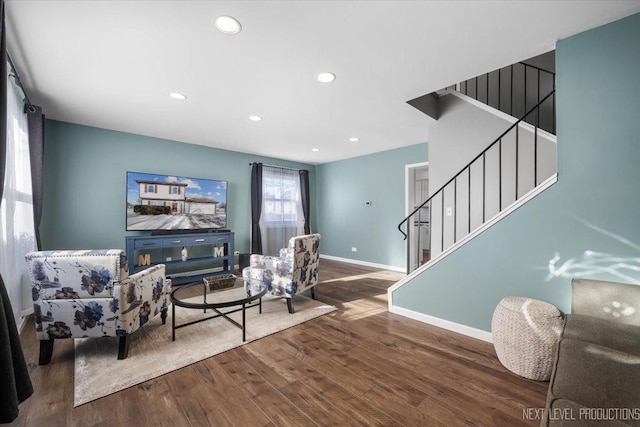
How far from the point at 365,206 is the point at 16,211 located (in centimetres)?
545

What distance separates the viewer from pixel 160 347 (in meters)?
2.35

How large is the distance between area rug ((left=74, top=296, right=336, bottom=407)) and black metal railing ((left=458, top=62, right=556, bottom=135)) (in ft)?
13.0

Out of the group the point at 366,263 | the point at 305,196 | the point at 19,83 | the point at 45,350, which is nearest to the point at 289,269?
the point at 45,350

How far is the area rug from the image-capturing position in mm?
1885

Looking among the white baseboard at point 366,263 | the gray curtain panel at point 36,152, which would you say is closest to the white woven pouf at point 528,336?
the white baseboard at point 366,263

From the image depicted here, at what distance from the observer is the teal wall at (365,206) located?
548 cm

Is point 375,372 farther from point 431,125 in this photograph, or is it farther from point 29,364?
point 431,125

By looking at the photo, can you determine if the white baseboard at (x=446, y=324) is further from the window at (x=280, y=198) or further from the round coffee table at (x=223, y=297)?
the window at (x=280, y=198)

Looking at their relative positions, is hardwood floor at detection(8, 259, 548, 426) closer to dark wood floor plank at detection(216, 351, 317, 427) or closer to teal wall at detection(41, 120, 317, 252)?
dark wood floor plank at detection(216, 351, 317, 427)

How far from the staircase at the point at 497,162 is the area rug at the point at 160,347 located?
1.87 meters

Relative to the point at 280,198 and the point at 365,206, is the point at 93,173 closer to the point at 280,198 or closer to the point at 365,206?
the point at 280,198

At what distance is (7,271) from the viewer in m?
2.42

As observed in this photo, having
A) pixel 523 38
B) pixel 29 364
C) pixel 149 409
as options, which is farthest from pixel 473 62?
pixel 29 364

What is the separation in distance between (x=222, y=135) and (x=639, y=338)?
5.07 meters
